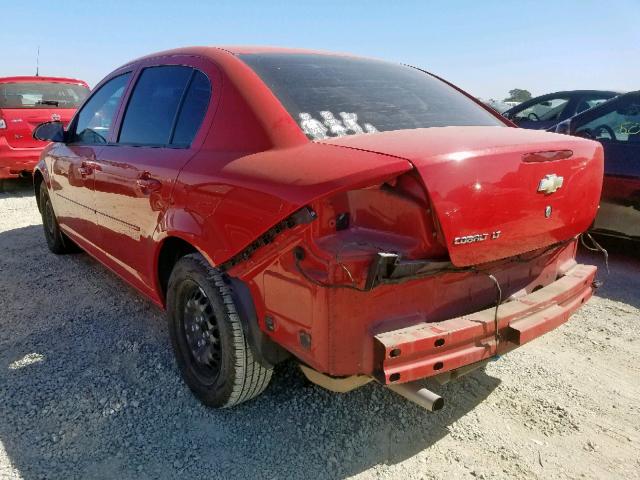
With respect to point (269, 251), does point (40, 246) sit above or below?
below

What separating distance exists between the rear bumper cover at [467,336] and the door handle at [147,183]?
1463mm

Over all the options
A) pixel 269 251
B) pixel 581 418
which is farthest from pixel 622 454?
pixel 269 251

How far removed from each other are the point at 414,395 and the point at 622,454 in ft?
3.54

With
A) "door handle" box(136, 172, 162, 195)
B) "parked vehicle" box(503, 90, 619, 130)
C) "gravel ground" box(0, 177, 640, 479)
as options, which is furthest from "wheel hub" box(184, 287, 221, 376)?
"parked vehicle" box(503, 90, 619, 130)

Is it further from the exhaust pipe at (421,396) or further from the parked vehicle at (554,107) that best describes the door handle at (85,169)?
the parked vehicle at (554,107)

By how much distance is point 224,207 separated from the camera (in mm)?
2133

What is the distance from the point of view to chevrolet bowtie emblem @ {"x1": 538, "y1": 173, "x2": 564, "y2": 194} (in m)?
2.06

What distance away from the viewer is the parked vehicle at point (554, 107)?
6.87m

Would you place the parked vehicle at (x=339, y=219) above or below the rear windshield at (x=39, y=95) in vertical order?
below

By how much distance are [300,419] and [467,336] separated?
0.97 m

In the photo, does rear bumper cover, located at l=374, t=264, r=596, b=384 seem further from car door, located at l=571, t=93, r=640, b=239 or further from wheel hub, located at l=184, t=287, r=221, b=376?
car door, located at l=571, t=93, r=640, b=239

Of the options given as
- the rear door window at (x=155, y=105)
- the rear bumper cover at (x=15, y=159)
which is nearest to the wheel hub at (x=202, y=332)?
the rear door window at (x=155, y=105)

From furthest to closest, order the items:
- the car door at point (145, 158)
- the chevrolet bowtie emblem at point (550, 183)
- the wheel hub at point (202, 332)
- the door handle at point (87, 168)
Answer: the door handle at point (87, 168)
the car door at point (145, 158)
the wheel hub at point (202, 332)
the chevrolet bowtie emblem at point (550, 183)

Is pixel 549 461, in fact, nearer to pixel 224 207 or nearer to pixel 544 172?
pixel 544 172
